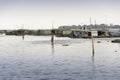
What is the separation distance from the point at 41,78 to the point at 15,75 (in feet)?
16.0

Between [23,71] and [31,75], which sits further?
[23,71]

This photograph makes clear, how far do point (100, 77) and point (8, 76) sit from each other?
13439 millimetres

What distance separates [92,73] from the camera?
43438mm

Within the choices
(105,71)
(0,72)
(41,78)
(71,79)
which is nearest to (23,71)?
(0,72)

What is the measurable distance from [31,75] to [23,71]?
13.9 ft

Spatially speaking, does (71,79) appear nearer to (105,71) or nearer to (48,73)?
(48,73)

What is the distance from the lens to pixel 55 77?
131 feet

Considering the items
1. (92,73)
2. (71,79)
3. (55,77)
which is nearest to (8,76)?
(55,77)

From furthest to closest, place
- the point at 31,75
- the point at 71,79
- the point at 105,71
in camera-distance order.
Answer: the point at 105,71, the point at 31,75, the point at 71,79

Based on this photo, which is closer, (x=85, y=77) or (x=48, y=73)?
(x=85, y=77)

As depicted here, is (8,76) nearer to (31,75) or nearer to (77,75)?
(31,75)

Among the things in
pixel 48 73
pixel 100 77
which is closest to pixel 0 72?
pixel 48 73

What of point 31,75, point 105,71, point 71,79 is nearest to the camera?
point 71,79

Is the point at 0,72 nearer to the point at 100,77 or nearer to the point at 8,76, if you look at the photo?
the point at 8,76
